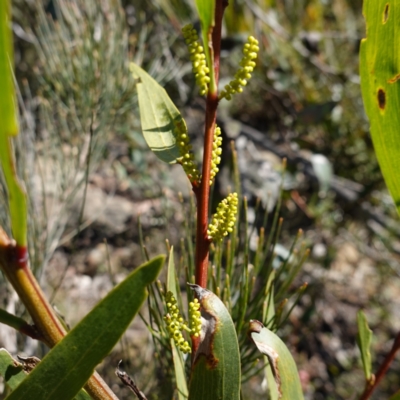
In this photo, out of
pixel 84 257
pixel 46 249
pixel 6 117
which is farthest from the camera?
pixel 84 257

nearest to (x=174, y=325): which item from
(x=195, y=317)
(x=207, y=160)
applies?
(x=195, y=317)

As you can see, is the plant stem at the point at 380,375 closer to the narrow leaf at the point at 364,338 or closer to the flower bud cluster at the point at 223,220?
the narrow leaf at the point at 364,338

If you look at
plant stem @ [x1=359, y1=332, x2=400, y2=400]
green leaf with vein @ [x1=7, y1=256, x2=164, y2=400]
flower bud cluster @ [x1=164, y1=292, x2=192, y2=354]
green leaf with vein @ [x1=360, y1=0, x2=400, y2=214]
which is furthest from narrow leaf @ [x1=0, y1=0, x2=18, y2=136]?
plant stem @ [x1=359, y1=332, x2=400, y2=400]

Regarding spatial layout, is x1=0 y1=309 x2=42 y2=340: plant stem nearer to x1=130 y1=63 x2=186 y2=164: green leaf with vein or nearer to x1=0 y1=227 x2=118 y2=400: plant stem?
x1=0 y1=227 x2=118 y2=400: plant stem

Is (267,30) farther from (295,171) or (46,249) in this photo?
(46,249)

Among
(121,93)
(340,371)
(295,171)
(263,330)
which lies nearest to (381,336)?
(340,371)

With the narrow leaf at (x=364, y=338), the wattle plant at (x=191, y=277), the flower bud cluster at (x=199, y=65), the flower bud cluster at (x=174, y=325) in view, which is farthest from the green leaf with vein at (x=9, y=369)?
the narrow leaf at (x=364, y=338)
